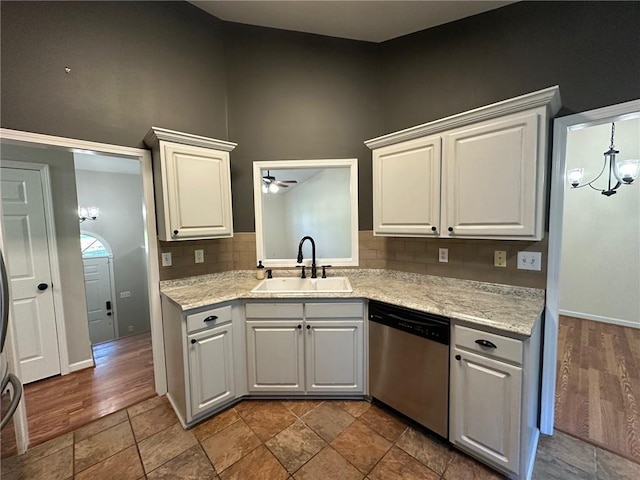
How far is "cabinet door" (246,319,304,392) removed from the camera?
209cm

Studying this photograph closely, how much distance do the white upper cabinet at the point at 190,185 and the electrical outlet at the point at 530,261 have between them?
7.32ft

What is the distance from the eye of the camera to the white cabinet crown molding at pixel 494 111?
4.83 ft

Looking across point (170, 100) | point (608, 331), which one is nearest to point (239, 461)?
point (170, 100)

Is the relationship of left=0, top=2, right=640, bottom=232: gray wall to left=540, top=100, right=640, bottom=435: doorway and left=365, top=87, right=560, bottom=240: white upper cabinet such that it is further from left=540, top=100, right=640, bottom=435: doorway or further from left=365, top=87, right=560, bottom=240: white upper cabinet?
left=365, top=87, right=560, bottom=240: white upper cabinet

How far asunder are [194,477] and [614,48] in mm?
3472

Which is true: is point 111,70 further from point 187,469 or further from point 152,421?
point 187,469

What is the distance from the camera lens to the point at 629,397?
2.15m

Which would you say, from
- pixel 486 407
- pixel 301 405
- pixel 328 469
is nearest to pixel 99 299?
pixel 301 405

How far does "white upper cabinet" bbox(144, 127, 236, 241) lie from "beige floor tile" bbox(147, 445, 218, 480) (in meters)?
1.44

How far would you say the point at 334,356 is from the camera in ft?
6.87

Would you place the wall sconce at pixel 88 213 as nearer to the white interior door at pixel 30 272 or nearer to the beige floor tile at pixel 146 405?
the white interior door at pixel 30 272

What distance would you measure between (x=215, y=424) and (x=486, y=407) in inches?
70.5

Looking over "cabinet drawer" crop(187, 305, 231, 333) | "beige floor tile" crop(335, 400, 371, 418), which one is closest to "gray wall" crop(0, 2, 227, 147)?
"cabinet drawer" crop(187, 305, 231, 333)

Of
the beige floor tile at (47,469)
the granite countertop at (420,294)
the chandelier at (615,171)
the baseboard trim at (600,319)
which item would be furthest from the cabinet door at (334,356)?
the baseboard trim at (600,319)
